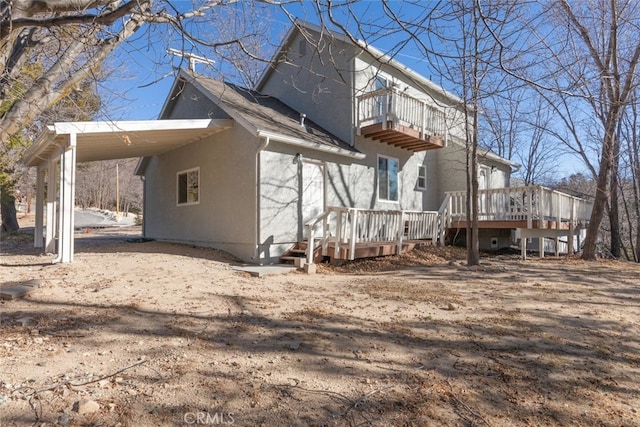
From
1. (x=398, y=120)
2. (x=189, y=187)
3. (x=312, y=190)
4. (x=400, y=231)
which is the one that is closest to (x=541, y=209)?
(x=400, y=231)

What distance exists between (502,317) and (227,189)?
7.11 m

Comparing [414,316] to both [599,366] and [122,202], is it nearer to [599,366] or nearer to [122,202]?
[599,366]

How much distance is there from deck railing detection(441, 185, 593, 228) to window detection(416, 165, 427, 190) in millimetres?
1347

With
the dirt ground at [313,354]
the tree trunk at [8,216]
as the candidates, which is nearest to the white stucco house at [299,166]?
the dirt ground at [313,354]

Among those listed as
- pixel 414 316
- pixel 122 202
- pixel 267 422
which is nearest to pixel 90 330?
pixel 267 422

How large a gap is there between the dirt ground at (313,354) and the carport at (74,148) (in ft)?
5.60

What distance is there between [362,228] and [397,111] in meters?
3.87

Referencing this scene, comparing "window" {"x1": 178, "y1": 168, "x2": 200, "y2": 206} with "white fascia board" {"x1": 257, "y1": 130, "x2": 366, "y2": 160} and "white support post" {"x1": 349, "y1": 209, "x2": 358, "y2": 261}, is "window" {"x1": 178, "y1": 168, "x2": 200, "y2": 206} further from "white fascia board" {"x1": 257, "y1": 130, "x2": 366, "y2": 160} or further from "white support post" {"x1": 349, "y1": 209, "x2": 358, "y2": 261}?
"white support post" {"x1": 349, "y1": 209, "x2": 358, "y2": 261}

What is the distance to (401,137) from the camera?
459 inches

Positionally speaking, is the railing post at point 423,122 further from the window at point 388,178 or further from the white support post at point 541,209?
the white support post at point 541,209

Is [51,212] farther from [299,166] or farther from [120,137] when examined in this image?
[299,166]

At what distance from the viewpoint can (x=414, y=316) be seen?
4.45 metres

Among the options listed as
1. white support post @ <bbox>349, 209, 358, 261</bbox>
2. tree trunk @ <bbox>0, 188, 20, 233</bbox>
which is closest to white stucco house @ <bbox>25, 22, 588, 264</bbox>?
white support post @ <bbox>349, 209, 358, 261</bbox>

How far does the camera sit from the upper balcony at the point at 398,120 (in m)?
10.8
